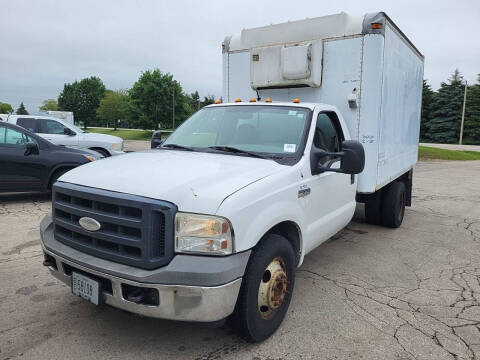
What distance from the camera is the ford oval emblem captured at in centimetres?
269

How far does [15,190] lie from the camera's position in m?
7.82

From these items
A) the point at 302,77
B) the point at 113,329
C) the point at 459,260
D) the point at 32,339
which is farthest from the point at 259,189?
the point at 459,260

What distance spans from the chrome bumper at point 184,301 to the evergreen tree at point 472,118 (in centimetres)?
5644

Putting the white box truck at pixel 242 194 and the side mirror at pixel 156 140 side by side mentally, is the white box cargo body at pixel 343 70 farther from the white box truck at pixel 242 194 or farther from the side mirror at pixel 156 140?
the side mirror at pixel 156 140

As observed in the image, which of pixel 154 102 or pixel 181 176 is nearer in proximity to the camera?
pixel 181 176

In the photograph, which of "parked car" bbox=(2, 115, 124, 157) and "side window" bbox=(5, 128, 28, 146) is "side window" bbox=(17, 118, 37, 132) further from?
"side window" bbox=(5, 128, 28, 146)

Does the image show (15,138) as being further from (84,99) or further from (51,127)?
(84,99)

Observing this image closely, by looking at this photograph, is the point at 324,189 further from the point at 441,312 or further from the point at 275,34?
the point at 275,34

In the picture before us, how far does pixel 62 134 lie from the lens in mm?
11906

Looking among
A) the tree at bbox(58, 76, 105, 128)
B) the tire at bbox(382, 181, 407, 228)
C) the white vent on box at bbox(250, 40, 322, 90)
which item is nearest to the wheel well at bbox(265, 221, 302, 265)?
the white vent on box at bbox(250, 40, 322, 90)

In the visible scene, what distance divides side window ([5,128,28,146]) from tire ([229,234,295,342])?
272 inches

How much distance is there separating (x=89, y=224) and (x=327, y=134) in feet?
8.54

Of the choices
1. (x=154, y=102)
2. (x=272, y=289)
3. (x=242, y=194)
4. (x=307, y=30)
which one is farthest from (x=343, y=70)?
(x=154, y=102)

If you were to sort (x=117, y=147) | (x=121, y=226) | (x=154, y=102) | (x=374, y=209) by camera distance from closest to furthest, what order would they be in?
(x=121, y=226)
(x=374, y=209)
(x=117, y=147)
(x=154, y=102)
